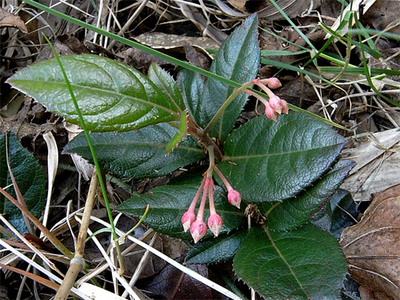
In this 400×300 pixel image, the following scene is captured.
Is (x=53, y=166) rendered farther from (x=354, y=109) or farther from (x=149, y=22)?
(x=354, y=109)

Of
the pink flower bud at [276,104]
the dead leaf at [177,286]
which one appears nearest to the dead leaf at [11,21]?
the dead leaf at [177,286]

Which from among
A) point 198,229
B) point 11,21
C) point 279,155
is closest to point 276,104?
point 279,155

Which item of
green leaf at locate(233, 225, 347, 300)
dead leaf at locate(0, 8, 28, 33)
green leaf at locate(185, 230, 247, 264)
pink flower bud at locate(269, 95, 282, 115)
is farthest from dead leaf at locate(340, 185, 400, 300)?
dead leaf at locate(0, 8, 28, 33)

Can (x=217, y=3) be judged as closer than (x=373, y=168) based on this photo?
No

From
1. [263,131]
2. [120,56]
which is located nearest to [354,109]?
[263,131]

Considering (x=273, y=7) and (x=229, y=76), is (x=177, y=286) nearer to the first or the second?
(x=229, y=76)

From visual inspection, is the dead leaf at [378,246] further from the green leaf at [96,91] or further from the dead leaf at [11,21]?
the dead leaf at [11,21]
